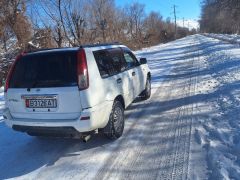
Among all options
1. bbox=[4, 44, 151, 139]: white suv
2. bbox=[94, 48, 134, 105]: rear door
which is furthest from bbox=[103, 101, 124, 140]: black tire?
bbox=[94, 48, 134, 105]: rear door

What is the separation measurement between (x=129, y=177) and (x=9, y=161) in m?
2.20

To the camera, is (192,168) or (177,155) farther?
(177,155)

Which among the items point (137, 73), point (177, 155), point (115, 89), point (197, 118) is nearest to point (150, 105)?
point (137, 73)

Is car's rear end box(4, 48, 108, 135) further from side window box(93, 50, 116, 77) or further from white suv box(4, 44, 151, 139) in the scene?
side window box(93, 50, 116, 77)

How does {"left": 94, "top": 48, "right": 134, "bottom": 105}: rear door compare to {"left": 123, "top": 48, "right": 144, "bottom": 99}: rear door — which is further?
{"left": 123, "top": 48, "right": 144, "bottom": 99}: rear door

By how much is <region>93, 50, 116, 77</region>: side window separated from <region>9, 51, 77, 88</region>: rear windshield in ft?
1.91

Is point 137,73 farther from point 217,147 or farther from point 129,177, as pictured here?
point 129,177

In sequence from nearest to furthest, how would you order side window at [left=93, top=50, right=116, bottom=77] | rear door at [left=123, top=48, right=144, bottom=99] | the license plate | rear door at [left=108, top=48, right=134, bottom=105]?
the license plate < side window at [left=93, top=50, right=116, bottom=77] < rear door at [left=108, top=48, right=134, bottom=105] < rear door at [left=123, top=48, right=144, bottom=99]

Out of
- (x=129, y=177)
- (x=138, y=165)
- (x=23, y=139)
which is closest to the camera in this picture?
(x=129, y=177)

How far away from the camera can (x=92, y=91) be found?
4.76m

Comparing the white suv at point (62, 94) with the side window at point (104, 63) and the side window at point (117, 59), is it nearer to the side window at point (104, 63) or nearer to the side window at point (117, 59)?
the side window at point (104, 63)

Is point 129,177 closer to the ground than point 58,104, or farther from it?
closer to the ground

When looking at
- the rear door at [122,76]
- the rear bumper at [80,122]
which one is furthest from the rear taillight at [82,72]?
the rear door at [122,76]

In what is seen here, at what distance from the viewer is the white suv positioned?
15.4ft
